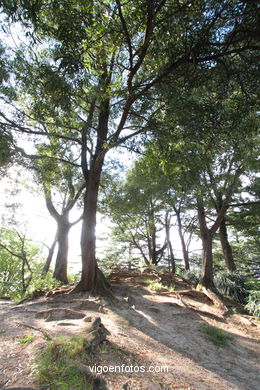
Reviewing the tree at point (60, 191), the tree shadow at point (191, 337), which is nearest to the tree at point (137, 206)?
the tree at point (60, 191)

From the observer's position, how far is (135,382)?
2154 millimetres

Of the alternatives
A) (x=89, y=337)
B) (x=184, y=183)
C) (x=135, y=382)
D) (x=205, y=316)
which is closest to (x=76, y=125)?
(x=184, y=183)

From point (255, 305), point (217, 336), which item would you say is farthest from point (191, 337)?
point (255, 305)

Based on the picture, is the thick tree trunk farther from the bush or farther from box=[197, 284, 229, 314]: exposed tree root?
the bush

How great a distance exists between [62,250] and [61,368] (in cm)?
859

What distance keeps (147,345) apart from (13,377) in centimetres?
224

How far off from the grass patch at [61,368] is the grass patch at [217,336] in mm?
3199

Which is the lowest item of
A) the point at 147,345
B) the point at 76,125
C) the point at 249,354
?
the point at 249,354

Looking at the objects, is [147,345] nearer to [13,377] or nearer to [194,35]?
[13,377]

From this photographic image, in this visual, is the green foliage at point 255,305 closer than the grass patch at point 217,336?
No

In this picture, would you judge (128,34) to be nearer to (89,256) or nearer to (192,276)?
(89,256)

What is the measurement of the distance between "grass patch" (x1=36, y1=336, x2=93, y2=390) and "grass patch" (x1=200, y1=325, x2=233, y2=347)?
10.5 ft

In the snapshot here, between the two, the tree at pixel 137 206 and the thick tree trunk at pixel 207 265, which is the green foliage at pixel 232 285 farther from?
the tree at pixel 137 206

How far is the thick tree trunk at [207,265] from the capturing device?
790cm
